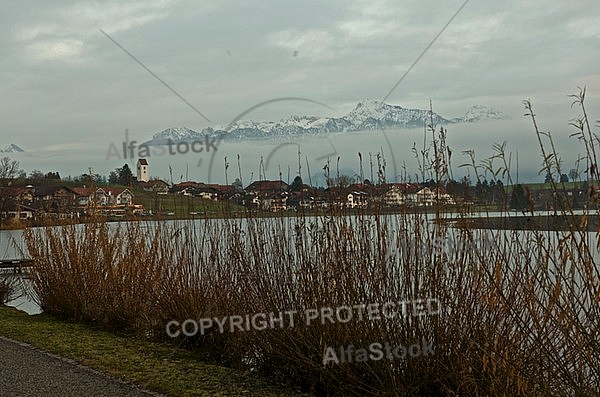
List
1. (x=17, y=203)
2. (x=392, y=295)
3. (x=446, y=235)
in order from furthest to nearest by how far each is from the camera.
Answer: (x=17, y=203) → (x=392, y=295) → (x=446, y=235)

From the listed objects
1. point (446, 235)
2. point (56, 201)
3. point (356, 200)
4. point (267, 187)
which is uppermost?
point (56, 201)

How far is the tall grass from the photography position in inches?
190

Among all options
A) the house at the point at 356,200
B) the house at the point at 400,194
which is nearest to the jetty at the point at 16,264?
the house at the point at 356,200

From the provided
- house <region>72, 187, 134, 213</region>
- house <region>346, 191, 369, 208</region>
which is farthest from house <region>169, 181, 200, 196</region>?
house <region>346, 191, 369, 208</region>

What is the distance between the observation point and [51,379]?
7.36 meters

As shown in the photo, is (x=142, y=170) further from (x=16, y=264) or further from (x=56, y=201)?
(x=16, y=264)

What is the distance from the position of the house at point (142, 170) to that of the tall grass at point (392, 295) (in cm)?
125

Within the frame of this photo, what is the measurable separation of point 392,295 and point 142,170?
5814 millimetres

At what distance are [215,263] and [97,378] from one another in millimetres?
1820

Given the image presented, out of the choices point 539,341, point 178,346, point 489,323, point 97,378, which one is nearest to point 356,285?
point 489,323

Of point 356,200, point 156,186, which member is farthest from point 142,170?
point 356,200

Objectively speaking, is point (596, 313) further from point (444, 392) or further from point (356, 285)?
point (356, 285)

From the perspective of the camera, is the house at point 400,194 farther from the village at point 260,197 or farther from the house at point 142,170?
the house at point 142,170

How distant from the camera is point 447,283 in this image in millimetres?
5730
